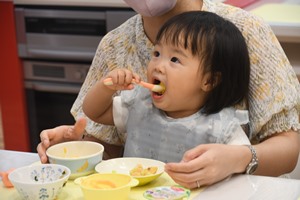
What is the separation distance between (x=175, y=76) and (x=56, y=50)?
164 centimetres

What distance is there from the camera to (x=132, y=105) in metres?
1.47

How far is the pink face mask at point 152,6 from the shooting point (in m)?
1.45

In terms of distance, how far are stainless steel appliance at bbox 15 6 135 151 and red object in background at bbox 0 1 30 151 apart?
32mm

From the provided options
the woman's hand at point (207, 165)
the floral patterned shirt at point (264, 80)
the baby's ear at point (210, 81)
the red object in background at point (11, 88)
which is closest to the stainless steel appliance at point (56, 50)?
the red object in background at point (11, 88)

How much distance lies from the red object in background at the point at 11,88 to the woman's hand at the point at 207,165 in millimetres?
1940

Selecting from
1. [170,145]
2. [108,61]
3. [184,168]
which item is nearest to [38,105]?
[108,61]

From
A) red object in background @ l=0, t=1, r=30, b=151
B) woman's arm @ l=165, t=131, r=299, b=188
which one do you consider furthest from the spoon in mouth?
red object in background @ l=0, t=1, r=30, b=151

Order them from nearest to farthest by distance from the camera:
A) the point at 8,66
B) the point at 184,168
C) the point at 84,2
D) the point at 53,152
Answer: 1. the point at 184,168
2. the point at 53,152
3. the point at 84,2
4. the point at 8,66

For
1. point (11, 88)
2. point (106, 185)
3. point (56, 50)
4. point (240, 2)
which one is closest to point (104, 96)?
point (106, 185)

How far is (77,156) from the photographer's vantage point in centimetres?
130

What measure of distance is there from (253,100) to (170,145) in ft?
0.79

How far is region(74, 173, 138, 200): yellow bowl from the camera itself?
3.43 feet

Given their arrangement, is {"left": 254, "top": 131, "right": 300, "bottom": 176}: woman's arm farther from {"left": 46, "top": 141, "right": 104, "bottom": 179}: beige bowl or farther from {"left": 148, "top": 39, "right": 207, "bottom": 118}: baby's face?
{"left": 46, "top": 141, "right": 104, "bottom": 179}: beige bowl

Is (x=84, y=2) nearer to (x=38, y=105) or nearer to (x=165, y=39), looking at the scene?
(x=38, y=105)
